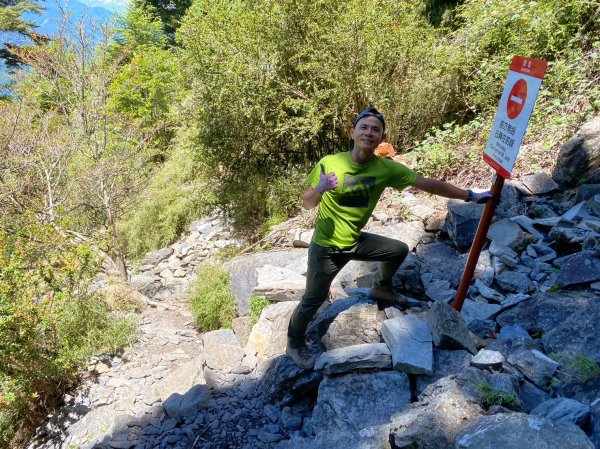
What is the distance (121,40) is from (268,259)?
56.2 ft

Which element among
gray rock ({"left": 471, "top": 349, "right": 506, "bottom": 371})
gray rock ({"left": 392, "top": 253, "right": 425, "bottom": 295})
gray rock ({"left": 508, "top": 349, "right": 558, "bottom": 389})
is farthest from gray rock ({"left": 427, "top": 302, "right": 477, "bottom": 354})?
gray rock ({"left": 392, "top": 253, "right": 425, "bottom": 295})

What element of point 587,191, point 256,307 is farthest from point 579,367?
point 256,307

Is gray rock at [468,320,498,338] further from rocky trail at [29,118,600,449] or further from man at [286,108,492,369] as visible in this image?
man at [286,108,492,369]

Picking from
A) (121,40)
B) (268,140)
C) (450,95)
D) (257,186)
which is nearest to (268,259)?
(257,186)

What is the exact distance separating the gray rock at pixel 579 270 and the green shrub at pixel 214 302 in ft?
12.5

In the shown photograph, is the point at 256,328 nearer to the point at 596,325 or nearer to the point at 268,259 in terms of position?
the point at 268,259

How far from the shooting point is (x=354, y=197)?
291cm

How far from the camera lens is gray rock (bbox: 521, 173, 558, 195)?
16.6ft

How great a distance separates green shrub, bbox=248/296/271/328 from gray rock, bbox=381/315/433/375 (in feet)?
6.78

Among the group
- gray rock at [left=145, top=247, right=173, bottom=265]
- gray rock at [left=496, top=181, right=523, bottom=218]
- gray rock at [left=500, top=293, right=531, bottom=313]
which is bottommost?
gray rock at [left=145, top=247, right=173, bottom=265]

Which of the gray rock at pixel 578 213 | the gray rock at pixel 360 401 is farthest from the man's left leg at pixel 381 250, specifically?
the gray rock at pixel 578 213

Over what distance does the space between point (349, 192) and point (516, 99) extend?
118 cm

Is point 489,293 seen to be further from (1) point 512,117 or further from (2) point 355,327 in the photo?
(1) point 512,117

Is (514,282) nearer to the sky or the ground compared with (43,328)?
nearer to the sky
